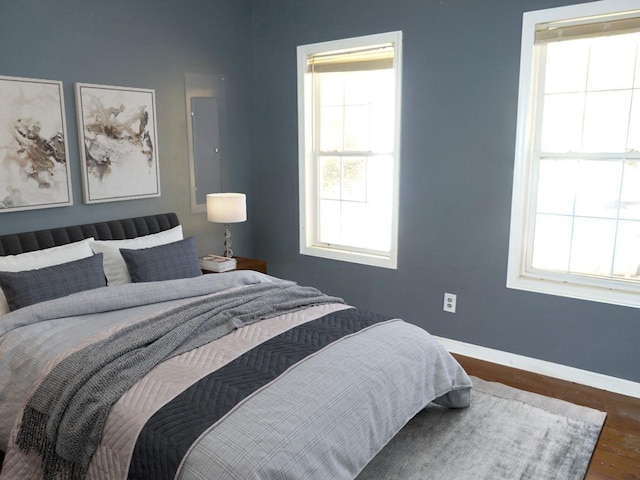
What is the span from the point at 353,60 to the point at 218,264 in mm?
1937

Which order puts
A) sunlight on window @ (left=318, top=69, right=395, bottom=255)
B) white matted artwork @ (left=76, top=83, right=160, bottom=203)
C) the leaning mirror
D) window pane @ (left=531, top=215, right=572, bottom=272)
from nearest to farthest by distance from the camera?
window pane @ (left=531, top=215, right=572, bottom=272)
white matted artwork @ (left=76, top=83, right=160, bottom=203)
sunlight on window @ (left=318, top=69, right=395, bottom=255)
the leaning mirror

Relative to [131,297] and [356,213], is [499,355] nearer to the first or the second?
[356,213]

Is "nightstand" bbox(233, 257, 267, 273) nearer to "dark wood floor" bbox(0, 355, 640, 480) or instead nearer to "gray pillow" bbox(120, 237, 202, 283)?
"gray pillow" bbox(120, 237, 202, 283)

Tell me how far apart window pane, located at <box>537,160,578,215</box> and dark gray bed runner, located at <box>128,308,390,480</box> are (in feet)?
5.76

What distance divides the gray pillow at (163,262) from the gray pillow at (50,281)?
221 mm

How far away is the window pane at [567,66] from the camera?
3.25m

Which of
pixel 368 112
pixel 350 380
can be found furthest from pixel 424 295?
pixel 350 380

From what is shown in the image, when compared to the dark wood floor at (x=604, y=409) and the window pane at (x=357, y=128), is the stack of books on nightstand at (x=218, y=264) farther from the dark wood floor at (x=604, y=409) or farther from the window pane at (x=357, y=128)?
the dark wood floor at (x=604, y=409)

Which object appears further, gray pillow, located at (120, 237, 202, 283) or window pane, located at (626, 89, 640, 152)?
gray pillow, located at (120, 237, 202, 283)

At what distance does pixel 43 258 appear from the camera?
311 cm

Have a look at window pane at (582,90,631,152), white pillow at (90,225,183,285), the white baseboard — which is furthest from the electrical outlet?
white pillow at (90,225,183,285)

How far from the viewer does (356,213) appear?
4445 mm

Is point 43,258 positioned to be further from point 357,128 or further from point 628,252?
point 628,252

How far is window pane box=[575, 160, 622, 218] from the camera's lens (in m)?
3.26
